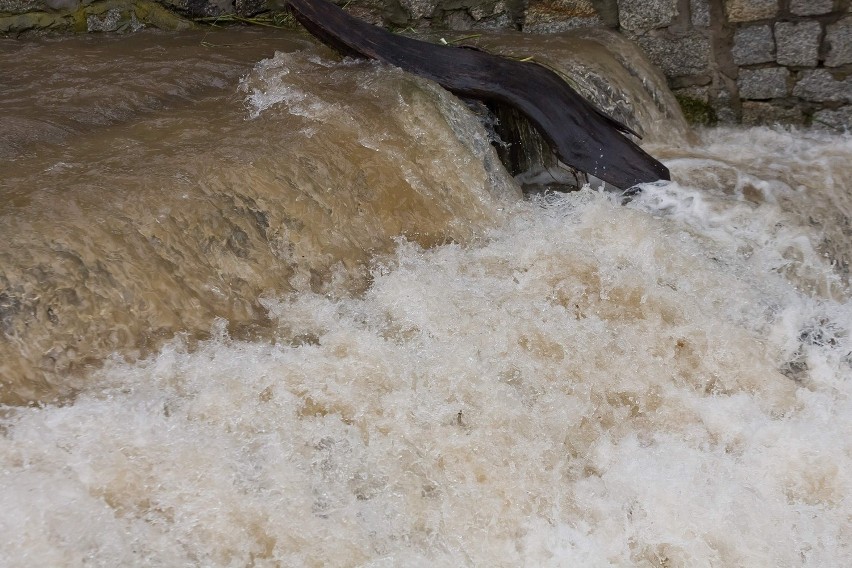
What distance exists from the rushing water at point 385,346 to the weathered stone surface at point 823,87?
973 millimetres

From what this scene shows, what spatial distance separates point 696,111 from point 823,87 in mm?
611

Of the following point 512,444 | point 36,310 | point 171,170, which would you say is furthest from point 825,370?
point 36,310

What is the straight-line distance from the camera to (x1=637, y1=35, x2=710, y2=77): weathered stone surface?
441 centimetres

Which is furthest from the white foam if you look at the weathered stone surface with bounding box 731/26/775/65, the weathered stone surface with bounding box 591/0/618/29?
the weathered stone surface with bounding box 591/0/618/29

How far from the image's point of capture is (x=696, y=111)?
179 inches

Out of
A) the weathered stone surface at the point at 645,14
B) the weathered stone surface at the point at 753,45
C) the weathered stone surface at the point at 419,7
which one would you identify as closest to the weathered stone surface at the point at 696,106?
the weathered stone surface at the point at 753,45

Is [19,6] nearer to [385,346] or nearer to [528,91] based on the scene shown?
[528,91]

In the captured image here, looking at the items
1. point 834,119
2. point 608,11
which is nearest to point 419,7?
point 608,11

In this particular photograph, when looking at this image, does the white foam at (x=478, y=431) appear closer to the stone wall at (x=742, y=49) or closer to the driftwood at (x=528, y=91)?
the driftwood at (x=528, y=91)

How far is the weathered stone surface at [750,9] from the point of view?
13.8ft

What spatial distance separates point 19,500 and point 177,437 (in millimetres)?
378

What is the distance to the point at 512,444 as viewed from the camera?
231cm

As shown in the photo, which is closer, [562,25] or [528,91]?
[528,91]

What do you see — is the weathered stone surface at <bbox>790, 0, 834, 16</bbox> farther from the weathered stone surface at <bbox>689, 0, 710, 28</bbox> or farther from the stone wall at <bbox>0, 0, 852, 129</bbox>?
the weathered stone surface at <bbox>689, 0, 710, 28</bbox>
